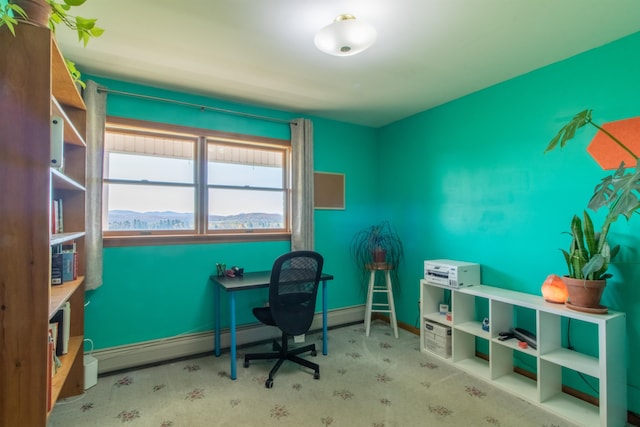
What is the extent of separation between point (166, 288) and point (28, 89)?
211 cm

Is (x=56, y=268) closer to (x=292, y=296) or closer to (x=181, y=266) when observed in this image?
(x=181, y=266)

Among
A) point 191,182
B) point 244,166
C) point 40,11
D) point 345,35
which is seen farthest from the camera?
point 244,166

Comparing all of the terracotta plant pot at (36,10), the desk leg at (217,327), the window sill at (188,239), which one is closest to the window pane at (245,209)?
the window sill at (188,239)

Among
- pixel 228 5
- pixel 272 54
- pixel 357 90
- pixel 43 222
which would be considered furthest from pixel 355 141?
pixel 43 222

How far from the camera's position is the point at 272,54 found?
7.57 feet

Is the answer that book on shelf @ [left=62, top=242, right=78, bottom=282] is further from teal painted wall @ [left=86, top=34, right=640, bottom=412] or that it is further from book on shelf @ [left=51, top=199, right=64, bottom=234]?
teal painted wall @ [left=86, top=34, right=640, bottom=412]

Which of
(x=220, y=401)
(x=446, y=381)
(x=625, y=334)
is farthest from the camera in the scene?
(x=446, y=381)

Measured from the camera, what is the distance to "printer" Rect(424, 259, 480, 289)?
9.10 ft

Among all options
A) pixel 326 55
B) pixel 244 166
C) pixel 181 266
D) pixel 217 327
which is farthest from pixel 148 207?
pixel 326 55

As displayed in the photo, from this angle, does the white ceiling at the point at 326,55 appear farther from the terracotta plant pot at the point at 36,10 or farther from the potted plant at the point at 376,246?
the potted plant at the point at 376,246

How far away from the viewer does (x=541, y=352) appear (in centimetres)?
220

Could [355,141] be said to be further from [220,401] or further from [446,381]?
[220,401]

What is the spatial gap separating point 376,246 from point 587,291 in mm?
2024

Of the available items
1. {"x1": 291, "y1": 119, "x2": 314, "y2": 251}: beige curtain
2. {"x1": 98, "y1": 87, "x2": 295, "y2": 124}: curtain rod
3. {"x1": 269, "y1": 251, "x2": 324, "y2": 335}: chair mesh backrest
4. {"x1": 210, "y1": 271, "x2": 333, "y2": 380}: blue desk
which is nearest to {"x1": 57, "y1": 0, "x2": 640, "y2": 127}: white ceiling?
{"x1": 98, "y1": 87, "x2": 295, "y2": 124}: curtain rod
